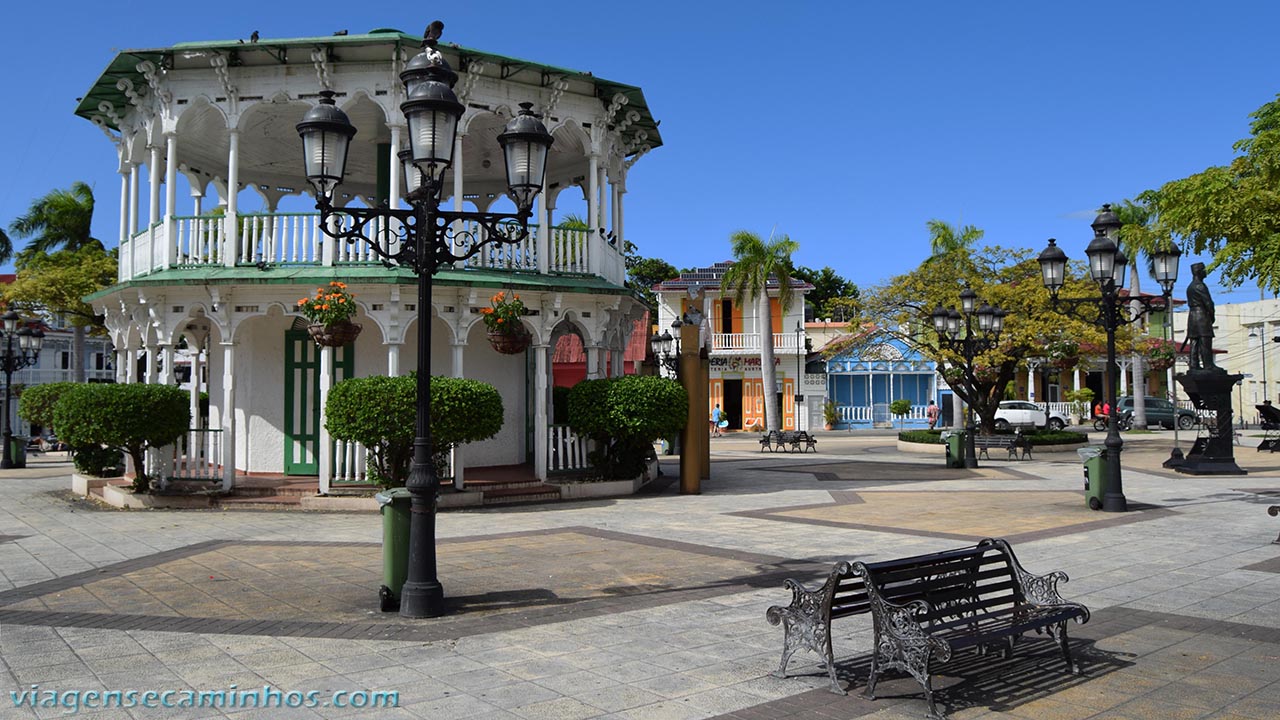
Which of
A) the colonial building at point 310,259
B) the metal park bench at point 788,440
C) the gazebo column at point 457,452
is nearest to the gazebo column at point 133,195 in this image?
the colonial building at point 310,259

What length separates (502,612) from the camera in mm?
7812

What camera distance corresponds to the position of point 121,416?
14.7 metres

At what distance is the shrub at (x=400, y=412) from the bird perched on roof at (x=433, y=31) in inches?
241

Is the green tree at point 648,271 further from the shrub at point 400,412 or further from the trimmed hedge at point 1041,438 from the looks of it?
the shrub at point 400,412

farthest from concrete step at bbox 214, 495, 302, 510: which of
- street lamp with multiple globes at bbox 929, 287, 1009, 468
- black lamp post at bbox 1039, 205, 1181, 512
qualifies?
street lamp with multiple globes at bbox 929, 287, 1009, 468

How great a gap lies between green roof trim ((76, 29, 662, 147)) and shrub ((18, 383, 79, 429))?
232 inches

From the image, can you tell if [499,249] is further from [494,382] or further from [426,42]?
[426,42]

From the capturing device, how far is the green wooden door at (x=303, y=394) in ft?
57.0

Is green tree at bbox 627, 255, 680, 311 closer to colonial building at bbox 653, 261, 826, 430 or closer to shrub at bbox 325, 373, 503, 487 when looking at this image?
colonial building at bbox 653, 261, 826, 430

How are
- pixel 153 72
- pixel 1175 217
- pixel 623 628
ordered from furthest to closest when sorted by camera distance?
pixel 153 72 → pixel 1175 217 → pixel 623 628

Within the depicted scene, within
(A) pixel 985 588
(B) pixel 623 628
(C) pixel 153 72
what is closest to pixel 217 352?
(C) pixel 153 72

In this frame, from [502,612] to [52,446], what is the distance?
3929 centimetres

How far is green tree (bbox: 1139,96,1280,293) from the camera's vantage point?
42.2ft

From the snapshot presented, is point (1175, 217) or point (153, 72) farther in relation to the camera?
point (153, 72)
